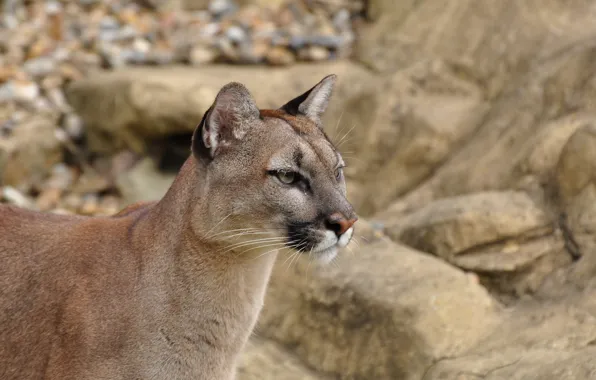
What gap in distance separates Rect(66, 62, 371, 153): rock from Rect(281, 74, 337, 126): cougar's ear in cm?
424

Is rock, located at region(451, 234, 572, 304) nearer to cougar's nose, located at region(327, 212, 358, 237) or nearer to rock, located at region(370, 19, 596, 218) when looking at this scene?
rock, located at region(370, 19, 596, 218)

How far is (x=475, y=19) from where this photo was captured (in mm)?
8922

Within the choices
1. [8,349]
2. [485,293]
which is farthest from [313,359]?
[8,349]

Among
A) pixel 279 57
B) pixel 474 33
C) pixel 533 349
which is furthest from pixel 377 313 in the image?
pixel 279 57

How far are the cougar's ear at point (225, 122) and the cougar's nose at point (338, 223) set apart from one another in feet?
2.09

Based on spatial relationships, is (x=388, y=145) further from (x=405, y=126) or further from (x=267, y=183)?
(x=267, y=183)

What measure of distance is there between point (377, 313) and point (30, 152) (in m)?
5.31

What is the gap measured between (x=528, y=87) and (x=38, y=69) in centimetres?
562

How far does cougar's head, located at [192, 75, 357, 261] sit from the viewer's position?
4172 mm

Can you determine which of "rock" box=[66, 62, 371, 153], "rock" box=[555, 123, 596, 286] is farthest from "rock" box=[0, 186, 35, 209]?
"rock" box=[555, 123, 596, 286]

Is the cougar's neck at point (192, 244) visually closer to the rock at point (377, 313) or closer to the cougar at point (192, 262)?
the cougar at point (192, 262)

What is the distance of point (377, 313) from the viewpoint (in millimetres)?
5711

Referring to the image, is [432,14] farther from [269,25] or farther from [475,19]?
[269,25]

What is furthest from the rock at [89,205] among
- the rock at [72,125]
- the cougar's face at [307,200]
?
the cougar's face at [307,200]
